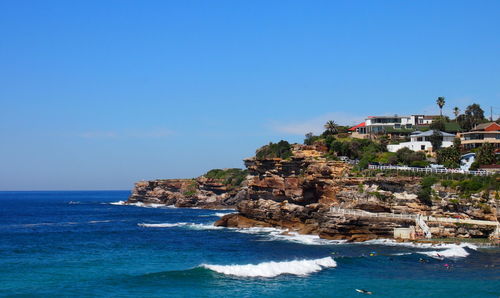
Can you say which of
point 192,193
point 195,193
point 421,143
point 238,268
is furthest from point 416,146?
point 192,193

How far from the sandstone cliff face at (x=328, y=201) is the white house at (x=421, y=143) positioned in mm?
14964

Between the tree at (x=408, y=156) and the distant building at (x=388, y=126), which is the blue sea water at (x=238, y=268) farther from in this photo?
the distant building at (x=388, y=126)

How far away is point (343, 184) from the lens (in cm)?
6900

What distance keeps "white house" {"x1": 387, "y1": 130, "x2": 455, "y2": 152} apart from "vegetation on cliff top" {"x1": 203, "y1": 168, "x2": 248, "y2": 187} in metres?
64.7

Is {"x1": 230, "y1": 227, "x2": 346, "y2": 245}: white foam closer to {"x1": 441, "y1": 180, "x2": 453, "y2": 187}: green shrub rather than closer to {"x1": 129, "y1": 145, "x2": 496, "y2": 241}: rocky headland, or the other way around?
{"x1": 129, "y1": 145, "x2": 496, "y2": 241}: rocky headland

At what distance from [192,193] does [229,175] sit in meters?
13.5

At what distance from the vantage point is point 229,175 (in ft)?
513

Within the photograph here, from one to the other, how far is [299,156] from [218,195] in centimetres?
6768

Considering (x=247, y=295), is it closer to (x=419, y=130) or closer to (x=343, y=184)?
(x=343, y=184)

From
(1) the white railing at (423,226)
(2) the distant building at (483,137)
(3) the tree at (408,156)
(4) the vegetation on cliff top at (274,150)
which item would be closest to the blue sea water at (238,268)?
(1) the white railing at (423,226)

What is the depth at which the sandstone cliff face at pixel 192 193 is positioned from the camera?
5561 inches

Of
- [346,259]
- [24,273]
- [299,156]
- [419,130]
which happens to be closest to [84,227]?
[299,156]

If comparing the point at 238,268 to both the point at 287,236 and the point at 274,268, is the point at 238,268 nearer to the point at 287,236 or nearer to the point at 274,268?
the point at 274,268

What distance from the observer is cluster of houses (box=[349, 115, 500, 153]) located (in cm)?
8525
